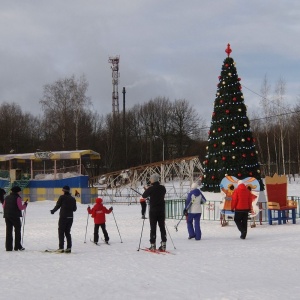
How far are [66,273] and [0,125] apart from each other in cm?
6125

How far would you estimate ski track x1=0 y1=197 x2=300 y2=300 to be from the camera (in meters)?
6.90

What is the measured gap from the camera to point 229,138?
2148cm

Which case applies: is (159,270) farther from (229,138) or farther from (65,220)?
(229,138)

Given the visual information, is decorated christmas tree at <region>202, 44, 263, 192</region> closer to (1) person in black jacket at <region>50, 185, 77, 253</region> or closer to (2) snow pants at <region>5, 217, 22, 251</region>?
(1) person in black jacket at <region>50, 185, 77, 253</region>

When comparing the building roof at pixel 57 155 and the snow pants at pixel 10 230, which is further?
the building roof at pixel 57 155

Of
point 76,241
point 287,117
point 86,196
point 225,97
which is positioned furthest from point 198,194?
point 287,117

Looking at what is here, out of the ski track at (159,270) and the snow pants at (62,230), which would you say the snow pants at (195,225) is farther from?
the snow pants at (62,230)

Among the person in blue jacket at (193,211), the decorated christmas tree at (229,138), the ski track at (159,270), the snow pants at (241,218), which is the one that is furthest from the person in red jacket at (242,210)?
the decorated christmas tree at (229,138)

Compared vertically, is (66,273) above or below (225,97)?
below

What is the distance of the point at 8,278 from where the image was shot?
8.11 meters

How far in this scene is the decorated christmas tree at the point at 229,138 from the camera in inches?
834

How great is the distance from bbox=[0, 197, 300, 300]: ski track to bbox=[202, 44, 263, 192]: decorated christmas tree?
724 centimetres

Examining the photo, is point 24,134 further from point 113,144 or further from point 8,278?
point 8,278

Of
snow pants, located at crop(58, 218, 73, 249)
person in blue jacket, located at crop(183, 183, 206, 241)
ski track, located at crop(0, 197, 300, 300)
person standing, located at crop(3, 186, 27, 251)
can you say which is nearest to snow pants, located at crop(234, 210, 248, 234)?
ski track, located at crop(0, 197, 300, 300)
